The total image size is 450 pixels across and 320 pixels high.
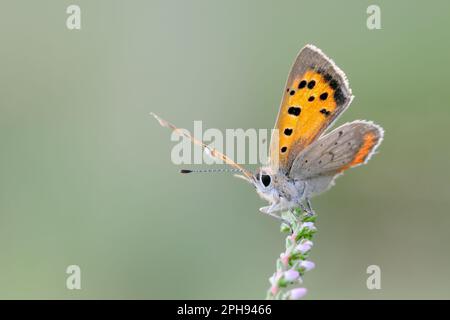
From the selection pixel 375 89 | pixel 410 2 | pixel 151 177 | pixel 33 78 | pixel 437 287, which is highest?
pixel 410 2

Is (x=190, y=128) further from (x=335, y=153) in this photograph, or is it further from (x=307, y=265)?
(x=307, y=265)

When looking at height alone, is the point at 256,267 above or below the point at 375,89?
below

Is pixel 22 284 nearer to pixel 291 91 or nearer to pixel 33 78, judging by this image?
pixel 33 78

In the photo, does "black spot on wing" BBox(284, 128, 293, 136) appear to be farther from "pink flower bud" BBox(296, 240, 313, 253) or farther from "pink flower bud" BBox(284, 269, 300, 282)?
"pink flower bud" BBox(284, 269, 300, 282)

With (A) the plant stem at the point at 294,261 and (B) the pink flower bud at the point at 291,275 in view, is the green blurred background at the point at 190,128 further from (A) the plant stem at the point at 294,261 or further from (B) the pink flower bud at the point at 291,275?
(B) the pink flower bud at the point at 291,275

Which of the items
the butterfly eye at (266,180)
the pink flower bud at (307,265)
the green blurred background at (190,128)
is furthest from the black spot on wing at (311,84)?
the green blurred background at (190,128)

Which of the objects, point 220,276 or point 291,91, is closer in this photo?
point 291,91

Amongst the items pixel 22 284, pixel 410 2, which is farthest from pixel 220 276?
pixel 410 2
